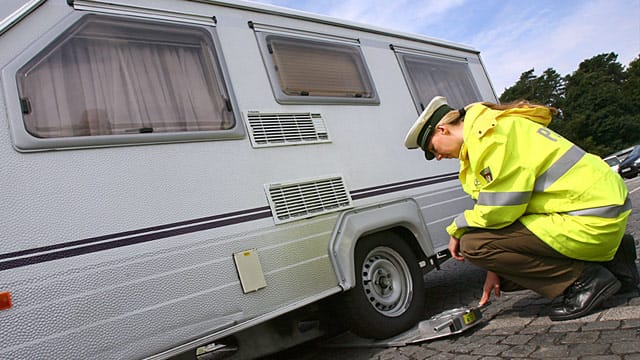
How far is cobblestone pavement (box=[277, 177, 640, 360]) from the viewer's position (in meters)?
2.65

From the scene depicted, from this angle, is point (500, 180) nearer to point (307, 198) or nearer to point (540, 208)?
point (540, 208)

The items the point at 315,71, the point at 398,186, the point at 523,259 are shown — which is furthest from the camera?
the point at 398,186

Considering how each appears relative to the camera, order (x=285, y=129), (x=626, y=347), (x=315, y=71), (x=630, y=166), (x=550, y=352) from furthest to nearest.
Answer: (x=630, y=166) → (x=315, y=71) → (x=285, y=129) → (x=550, y=352) → (x=626, y=347)

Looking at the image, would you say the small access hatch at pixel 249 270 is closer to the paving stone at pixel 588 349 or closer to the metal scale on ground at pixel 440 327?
the metal scale on ground at pixel 440 327

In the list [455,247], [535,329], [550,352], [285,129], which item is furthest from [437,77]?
[550,352]

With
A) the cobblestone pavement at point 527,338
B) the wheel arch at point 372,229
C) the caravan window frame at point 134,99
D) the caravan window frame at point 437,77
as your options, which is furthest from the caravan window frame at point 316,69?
the cobblestone pavement at point 527,338

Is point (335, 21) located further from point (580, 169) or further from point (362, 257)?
point (580, 169)

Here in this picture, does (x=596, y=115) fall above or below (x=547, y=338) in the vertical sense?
above

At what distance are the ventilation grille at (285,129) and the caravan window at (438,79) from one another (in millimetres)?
1442

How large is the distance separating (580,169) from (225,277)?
88.2 inches

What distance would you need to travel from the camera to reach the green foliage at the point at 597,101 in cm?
4569

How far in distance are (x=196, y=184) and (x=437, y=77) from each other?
3.30 m

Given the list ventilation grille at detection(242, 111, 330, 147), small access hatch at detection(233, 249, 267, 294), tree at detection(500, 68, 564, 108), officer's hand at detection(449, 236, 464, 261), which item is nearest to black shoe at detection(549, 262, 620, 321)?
officer's hand at detection(449, 236, 464, 261)

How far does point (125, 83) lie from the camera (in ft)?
10.3
